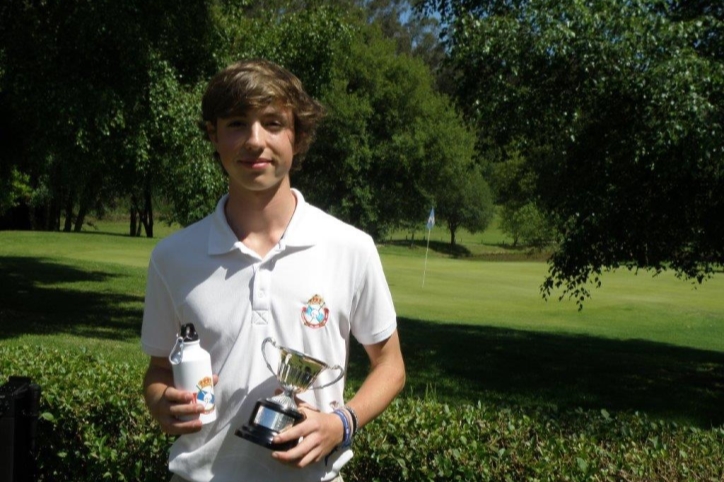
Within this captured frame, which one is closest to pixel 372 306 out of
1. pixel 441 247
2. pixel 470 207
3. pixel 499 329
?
pixel 499 329

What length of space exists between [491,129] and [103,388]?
6495 mm

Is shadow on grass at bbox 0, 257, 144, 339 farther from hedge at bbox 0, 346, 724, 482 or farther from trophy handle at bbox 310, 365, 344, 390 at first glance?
trophy handle at bbox 310, 365, 344, 390

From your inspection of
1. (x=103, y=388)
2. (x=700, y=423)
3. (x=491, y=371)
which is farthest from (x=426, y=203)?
(x=103, y=388)

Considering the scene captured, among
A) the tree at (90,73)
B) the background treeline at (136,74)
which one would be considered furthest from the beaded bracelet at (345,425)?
the tree at (90,73)

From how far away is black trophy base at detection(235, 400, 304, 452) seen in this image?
2240 millimetres

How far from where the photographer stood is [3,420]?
445 centimetres

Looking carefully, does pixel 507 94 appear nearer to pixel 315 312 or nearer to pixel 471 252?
pixel 315 312

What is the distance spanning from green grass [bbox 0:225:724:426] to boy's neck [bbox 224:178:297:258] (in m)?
3.28

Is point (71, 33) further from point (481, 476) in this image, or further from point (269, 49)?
point (481, 476)

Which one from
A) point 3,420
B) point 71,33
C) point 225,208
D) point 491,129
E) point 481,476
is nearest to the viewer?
point 225,208

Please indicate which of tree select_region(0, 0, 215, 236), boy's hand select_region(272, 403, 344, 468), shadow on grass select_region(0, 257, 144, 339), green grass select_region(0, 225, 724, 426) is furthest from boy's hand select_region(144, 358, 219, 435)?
shadow on grass select_region(0, 257, 144, 339)

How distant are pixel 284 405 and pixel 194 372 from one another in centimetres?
24

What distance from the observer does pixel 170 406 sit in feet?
7.75

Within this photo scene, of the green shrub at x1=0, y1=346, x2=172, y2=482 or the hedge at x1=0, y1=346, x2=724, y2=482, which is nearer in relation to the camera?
the hedge at x1=0, y1=346, x2=724, y2=482
